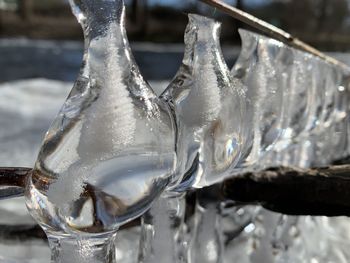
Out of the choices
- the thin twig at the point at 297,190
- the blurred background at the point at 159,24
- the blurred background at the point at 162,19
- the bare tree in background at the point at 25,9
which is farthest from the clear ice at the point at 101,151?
the bare tree in background at the point at 25,9

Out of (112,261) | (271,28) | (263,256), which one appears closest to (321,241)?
(263,256)

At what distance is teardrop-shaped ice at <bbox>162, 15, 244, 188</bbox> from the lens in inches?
15.8

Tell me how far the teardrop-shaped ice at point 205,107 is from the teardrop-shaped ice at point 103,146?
7cm

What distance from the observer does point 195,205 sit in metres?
0.60

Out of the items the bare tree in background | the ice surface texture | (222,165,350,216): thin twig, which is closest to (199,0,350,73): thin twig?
the ice surface texture

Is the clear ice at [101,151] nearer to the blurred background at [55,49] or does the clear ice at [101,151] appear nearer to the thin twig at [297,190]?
the blurred background at [55,49]

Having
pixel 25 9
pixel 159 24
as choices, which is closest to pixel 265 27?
pixel 25 9

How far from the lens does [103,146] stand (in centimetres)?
31

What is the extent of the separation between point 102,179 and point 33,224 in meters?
0.34

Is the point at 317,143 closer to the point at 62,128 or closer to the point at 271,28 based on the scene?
the point at 271,28

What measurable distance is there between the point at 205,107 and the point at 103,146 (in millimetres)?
118

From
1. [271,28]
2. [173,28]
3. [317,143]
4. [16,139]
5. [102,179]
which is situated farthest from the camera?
[173,28]

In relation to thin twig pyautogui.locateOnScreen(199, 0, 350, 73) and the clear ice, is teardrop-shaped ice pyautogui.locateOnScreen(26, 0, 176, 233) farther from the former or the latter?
thin twig pyautogui.locateOnScreen(199, 0, 350, 73)

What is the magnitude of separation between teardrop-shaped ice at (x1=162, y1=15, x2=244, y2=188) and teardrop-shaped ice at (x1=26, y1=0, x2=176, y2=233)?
7cm
